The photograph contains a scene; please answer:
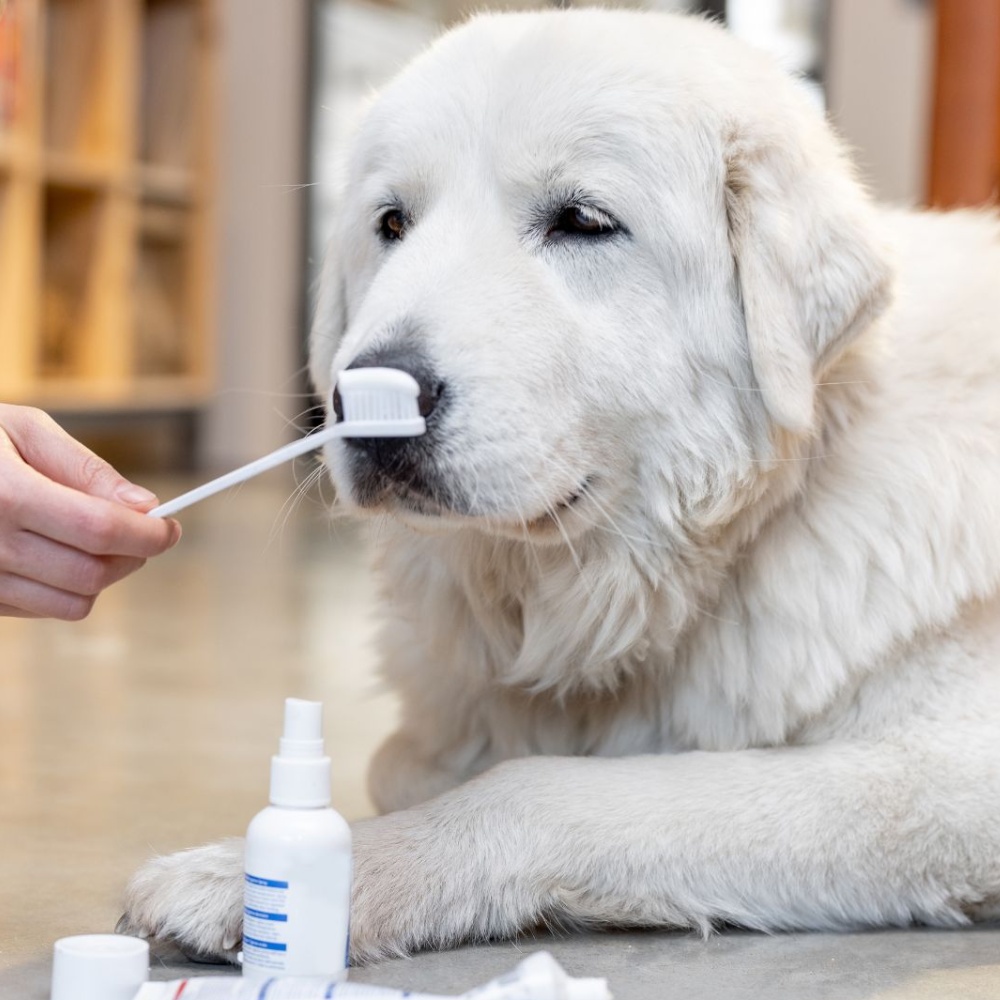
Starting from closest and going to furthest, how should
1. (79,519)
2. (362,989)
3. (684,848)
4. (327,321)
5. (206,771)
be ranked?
(362,989) < (79,519) < (684,848) < (327,321) < (206,771)

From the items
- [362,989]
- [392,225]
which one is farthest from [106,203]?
[362,989]

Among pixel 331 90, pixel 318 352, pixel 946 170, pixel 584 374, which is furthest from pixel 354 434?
pixel 331 90

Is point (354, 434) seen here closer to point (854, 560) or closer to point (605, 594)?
point (605, 594)

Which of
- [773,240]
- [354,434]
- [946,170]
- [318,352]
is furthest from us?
[946,170]

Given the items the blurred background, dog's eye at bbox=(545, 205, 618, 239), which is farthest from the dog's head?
the blurred background

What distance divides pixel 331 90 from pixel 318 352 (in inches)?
244

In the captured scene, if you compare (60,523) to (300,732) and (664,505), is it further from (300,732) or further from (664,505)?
(664,505)

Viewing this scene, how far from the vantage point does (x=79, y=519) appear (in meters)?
1.28

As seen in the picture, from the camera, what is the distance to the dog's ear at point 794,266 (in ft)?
4.91

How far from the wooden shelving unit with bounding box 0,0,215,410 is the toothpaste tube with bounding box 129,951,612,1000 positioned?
4462 millimetres

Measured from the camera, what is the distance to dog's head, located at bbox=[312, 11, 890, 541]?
1.48m

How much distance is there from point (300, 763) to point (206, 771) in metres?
1.01

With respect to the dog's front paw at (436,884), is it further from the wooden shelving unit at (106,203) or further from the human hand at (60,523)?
the wooden shelving unit at (106,203)

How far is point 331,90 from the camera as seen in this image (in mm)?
7750
